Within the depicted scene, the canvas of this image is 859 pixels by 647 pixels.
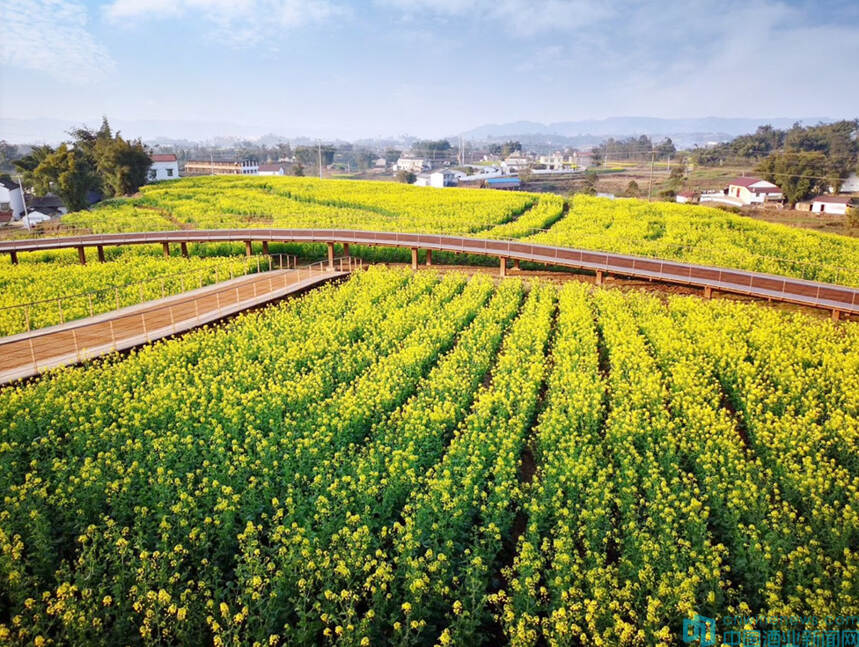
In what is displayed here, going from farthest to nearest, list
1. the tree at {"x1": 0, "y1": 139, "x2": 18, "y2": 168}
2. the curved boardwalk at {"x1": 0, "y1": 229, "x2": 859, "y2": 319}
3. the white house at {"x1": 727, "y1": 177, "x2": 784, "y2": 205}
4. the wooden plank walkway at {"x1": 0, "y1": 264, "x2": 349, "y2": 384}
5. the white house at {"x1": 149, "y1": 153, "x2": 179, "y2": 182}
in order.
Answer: the tree at {"x1": 0, "y1": 139, "x2": 18, "y2": 168} < the white house at {"x1": 149, "y1": 153, "x2": 179, "y2": 182} < the white house at {"x1": 727, "y1": 177, "x2": 784, "y2": 205} < the curved boardwalk at {"x1": 0, "y1": 229, "x2": 859, "y2": 319} < the wooden plank walkway at {"x1": 0, "y1": 264, "x2": 349, "y2": 384}

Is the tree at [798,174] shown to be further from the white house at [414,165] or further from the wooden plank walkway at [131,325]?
the white house at [414,165]

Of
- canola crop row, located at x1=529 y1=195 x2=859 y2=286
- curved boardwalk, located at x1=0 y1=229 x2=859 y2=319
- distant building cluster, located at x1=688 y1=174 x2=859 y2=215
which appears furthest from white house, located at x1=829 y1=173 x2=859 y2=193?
curved boardwalk, located at x1=0 y1=229 x2=859 y2=319

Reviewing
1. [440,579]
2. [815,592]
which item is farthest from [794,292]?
[440,579]

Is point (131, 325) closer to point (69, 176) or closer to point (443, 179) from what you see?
point (69, 176)

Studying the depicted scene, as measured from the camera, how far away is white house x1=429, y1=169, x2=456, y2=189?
112637 millimetres

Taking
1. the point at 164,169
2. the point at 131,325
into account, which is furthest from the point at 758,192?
the point at 164,169

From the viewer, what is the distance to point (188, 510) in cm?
980

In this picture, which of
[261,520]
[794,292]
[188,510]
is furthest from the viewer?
[794,292]

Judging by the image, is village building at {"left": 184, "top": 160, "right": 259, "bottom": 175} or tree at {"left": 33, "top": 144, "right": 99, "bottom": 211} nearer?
tree at {"left": 33, "top": 144, "right": 99, "bottom": 211}

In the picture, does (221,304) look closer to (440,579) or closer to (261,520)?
(261,520)

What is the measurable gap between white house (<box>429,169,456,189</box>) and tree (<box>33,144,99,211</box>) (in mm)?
61056

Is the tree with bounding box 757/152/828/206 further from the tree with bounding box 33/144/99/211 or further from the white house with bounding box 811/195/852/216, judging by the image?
the tree with bounding box 33/144/99/211

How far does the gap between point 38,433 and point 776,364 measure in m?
19.9

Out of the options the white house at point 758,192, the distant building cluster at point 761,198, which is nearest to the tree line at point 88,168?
the distant building cluster at point 761,198
